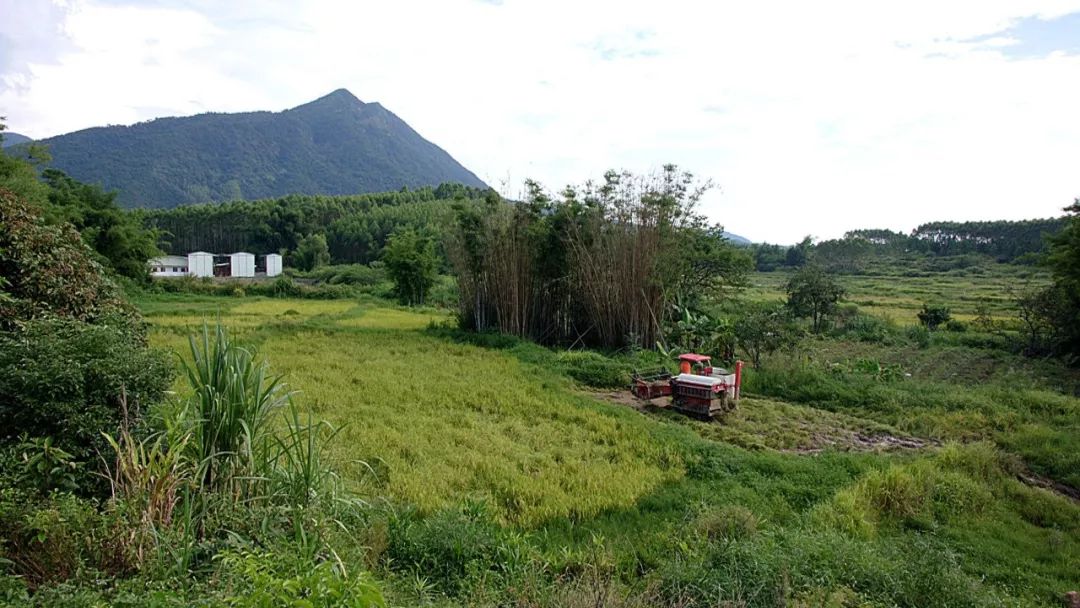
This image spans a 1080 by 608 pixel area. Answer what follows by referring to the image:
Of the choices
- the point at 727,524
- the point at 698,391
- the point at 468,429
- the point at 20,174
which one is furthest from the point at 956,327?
the point at 20,174

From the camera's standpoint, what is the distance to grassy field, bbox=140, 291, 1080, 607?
308 centimetres

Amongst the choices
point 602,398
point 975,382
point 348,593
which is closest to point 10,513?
point 348,593

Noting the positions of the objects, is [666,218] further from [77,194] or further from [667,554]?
[77,194]

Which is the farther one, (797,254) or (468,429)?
(797,254)

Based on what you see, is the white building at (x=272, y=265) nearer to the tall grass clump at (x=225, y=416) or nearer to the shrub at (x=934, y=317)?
the shrub at (x=934, y=317)

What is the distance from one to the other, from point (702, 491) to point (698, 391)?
101 inches

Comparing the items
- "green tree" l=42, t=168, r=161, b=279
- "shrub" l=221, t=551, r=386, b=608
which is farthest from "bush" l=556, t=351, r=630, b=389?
"green tree" l=42, t=168, r=161, b=279

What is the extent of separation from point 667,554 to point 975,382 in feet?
28.4

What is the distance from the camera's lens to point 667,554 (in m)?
3.63

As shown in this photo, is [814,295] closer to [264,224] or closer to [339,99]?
[264,224]

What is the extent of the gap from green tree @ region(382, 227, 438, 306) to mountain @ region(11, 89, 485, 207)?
78388 millimetres

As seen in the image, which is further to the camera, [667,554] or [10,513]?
[667,554]

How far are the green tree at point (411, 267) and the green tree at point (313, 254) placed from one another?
24337 mm

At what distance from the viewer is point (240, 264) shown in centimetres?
4400
